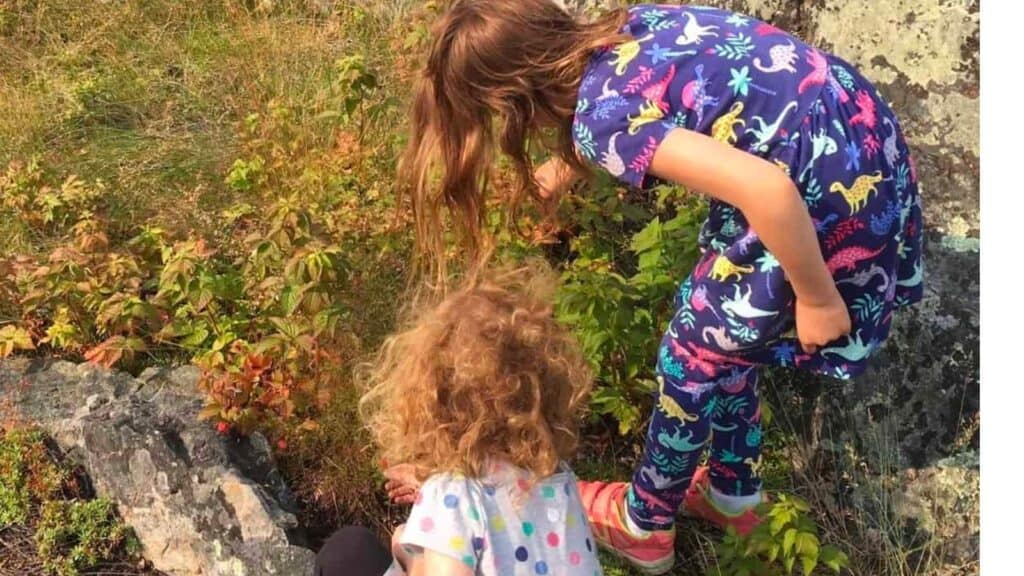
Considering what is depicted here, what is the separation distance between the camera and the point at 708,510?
2797mm

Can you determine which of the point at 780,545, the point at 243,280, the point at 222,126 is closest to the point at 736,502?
the point at 780,545

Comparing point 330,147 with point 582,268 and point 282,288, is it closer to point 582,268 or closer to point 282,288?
point 282,288

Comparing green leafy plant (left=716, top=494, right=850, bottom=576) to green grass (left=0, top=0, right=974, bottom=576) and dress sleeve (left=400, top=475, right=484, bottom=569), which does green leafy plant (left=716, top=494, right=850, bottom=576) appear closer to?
green grass (left=0, top=0, right=974, bottom=576)

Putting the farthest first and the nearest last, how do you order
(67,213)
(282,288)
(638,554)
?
1. (67,213)
2. (282,288)
3. (638,554)

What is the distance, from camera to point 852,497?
2.86 m

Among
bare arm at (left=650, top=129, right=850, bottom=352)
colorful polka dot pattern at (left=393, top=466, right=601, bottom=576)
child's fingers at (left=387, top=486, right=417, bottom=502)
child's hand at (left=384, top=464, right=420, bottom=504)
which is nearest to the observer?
bare arm at (left=650, top=129, right=850, bottom=352)

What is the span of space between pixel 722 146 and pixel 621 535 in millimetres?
1259

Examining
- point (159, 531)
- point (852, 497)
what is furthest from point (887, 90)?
point (159, 531)

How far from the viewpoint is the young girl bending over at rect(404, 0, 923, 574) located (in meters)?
1.96

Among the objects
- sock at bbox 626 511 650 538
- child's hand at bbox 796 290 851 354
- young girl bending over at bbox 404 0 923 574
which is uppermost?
young girl bending over at bbox 404 0 923 574

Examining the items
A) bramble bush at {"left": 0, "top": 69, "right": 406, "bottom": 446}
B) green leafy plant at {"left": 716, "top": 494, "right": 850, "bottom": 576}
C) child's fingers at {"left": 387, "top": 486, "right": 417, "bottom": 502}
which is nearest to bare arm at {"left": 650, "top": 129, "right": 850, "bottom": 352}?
green leafy plant at {"left": 716, "top": 494, "right": 850, "bottom": 576}

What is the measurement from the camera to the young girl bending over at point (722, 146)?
77.0 inches

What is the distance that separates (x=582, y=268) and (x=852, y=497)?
3.30ft

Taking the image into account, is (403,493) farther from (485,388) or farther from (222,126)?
(222,126)
